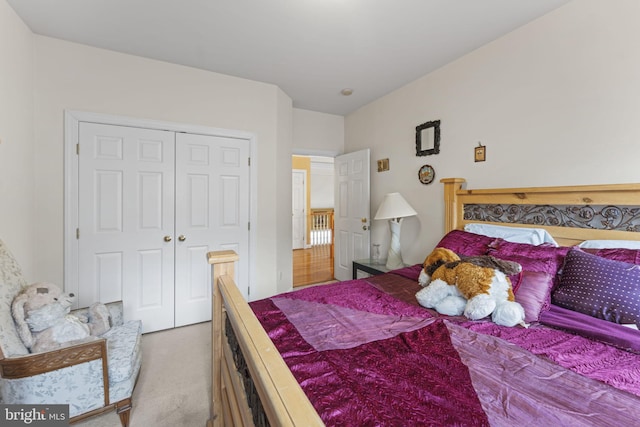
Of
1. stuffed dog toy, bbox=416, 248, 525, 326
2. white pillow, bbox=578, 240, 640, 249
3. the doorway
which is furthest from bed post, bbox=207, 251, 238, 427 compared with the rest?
the doorway

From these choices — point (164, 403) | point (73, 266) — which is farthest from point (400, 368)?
point (73, 266)

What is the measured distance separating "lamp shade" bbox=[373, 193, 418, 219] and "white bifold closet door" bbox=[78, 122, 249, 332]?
4.90 feet

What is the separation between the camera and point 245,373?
1.00 metres

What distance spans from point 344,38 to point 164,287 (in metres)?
2.79

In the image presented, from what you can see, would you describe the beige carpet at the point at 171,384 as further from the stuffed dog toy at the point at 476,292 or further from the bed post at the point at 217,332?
the stuffed dog toy at the point at 476,292

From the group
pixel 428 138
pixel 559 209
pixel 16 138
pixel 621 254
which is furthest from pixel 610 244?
pixel 16 138

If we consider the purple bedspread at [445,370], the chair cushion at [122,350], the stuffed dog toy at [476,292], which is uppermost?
the stuffed dog toy at [476,292]

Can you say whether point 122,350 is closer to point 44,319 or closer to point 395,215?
point 44,319

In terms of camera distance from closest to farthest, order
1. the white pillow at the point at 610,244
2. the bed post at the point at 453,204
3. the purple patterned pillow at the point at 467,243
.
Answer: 1. the white pillow at the point at 610,244
2. the purple patterned pillow at the point at 467,243
3. the bed post at the point at 453,204

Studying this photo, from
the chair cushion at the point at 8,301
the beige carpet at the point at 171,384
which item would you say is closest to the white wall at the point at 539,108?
the beige carpet at the point at 171,384

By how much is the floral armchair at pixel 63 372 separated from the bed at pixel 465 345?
0.55 m

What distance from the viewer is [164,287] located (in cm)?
271

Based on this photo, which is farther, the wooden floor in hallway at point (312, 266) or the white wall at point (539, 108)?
the wooden floor in hallway at point (312, 266)

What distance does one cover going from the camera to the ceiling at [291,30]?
73.1 inches
